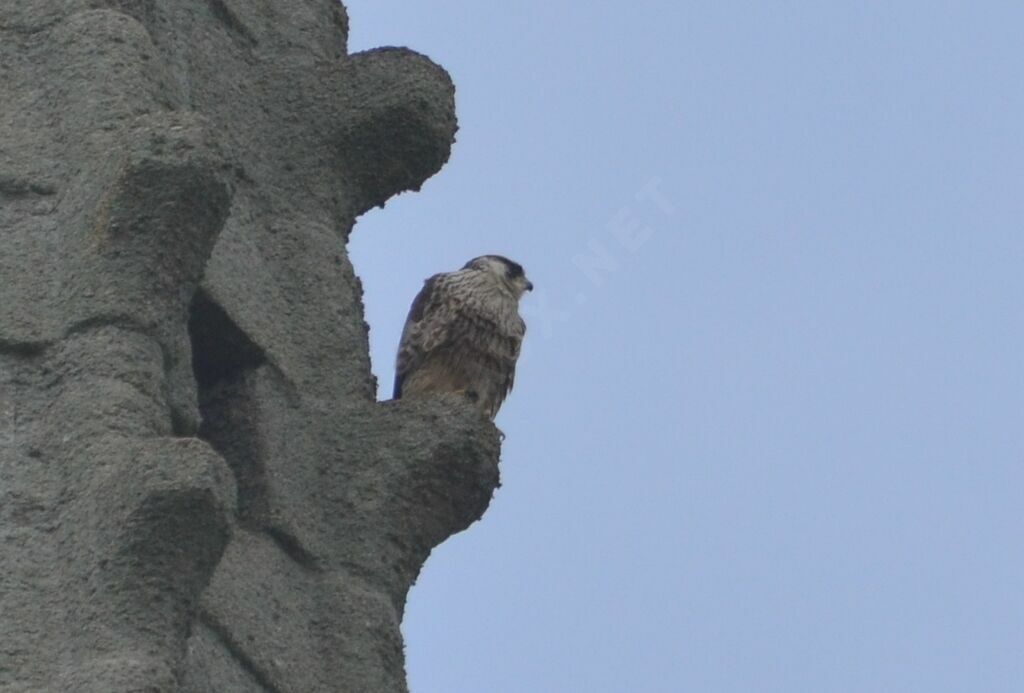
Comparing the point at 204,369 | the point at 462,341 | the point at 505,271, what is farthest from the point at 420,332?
the point at 204,369

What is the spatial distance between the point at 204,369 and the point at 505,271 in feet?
10.7

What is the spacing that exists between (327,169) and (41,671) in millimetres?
2523

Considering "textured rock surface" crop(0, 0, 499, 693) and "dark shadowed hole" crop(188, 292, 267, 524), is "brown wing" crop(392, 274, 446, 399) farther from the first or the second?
"dark shadowed hole" crop(188, 292, 267, 524)

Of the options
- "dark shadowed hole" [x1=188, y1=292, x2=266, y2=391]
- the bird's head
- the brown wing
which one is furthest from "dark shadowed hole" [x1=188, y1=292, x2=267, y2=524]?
the bird's head

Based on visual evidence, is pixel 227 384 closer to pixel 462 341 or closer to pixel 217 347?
pixel 217 347

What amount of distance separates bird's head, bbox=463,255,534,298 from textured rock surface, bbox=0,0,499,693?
6.89 feet

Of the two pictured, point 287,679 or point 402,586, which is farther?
point 402,586

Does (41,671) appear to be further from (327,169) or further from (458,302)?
(458,302)

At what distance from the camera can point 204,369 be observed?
630 centimetres

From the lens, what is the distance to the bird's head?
30.6 feet

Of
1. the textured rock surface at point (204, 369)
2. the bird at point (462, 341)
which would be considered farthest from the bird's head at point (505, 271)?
the textured rock surface at point (204, 369)

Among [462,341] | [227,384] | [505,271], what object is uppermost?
[505,271]

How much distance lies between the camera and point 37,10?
6.23 m

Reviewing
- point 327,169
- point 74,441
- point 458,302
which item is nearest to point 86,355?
point 74,441
